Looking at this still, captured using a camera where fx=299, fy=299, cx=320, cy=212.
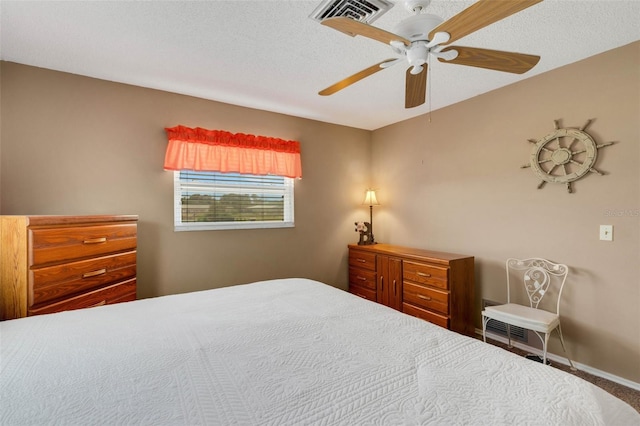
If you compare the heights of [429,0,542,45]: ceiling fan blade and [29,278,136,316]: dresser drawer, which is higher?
[429,0,542,45]: ceiling fan blade

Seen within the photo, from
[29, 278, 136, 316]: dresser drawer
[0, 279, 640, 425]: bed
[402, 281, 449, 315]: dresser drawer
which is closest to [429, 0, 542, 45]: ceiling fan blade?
[0, 279, 640, 425]: bed

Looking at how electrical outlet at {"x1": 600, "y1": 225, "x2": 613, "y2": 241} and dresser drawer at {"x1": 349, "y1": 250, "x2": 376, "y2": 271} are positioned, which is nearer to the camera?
electrical outlet at {"x1": 600, "y1": 225, "x2": 613, "y2": 241}

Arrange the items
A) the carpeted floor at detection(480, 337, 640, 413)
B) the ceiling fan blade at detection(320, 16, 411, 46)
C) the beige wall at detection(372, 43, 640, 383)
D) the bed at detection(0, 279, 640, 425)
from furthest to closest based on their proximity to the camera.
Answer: the beige wall at detection(372, 43, 640, 383), the carpeted floor at detection(480, 337, 640, 413), the ceiling fan blade at detection(320, 16, 411, 46), the bed at detection(0, 279, 640, 425)

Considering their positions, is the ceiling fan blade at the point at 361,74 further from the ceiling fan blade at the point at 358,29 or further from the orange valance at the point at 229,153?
the orange valance at the point at 229,153

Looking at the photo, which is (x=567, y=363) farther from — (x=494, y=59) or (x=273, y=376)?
(x=273, y=376)

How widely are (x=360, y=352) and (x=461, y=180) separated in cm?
259

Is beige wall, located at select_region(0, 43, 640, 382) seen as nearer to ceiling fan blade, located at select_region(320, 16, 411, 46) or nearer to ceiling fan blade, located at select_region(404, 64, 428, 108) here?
ceiling fan blade, located at select_region(404, 64, 428, 108)

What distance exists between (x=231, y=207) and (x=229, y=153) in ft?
1.90

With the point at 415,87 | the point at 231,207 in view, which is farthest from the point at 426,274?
the point at 231,207

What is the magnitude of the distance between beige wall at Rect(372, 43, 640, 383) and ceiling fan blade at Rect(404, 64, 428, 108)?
922mm

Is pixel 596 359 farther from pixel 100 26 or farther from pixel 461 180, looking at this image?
pixel 100 26

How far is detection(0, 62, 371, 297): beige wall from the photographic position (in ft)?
7.60

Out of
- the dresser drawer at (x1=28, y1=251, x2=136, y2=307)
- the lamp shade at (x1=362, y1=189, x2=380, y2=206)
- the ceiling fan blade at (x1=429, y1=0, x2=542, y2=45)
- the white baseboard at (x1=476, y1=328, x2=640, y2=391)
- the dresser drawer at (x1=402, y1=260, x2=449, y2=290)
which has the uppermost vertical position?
the ceiling fan blade at (x1=429, y1=0, x2=542, y2=45)

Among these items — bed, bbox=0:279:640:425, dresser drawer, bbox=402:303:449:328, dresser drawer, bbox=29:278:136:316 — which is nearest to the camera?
bed, bbox=0:279:640:425
